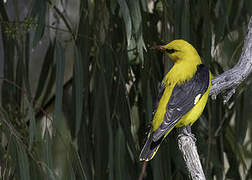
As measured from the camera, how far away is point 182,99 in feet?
5.28

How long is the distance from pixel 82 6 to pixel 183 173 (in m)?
0.86

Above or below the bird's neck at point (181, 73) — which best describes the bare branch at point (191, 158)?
below

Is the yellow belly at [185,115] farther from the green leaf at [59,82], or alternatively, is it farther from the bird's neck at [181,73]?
the green leaf at [59,82]

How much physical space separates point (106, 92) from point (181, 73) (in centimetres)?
39

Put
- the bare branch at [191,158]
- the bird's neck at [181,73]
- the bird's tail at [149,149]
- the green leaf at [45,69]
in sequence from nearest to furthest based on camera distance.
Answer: the bare branch at [191,158] → the bird's tail at [149,149] → the bird's neck at [181,73] → the green leaf at [45,69]

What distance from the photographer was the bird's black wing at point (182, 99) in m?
1.52

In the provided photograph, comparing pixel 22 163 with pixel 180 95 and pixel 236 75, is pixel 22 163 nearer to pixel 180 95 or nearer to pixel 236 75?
pixel 180 95

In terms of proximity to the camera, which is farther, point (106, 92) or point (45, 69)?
point (45, 69)

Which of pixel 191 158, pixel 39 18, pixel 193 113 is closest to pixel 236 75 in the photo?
pixel 193 113

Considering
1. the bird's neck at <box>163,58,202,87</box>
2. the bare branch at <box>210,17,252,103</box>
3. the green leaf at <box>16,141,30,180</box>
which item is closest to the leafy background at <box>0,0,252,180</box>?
the green leaf at <box>16,141,30,180</box>

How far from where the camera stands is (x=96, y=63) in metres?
1.99

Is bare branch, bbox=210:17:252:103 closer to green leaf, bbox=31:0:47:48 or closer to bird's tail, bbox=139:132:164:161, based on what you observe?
bird's tail, bbox=139:132:164:161

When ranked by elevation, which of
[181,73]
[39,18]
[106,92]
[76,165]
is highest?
[39,18]

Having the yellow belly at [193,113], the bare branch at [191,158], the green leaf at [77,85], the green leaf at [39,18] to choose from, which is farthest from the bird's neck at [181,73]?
the green leaf at [39,18]
